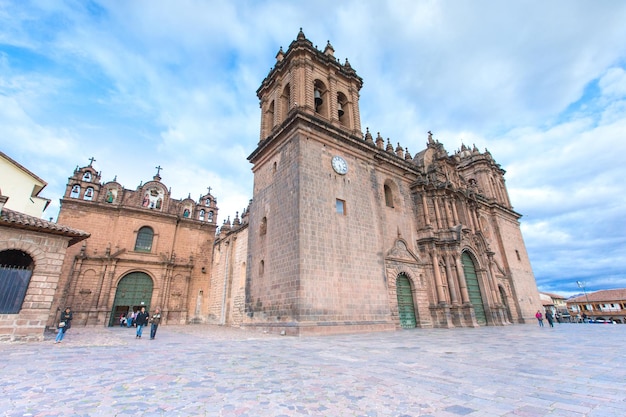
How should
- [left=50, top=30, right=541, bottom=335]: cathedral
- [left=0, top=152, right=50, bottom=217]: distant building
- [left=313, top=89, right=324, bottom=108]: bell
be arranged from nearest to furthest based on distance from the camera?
[left=50, top=30, right=541, bottom=335]: cathedral → [left=0, top=152, right=50, bottom=217]: distant building → [left=313, top=89, right=324, bottom=108]: bell

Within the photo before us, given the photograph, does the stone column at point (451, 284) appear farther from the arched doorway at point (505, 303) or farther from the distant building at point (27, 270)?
the distant building at point (27, 270)

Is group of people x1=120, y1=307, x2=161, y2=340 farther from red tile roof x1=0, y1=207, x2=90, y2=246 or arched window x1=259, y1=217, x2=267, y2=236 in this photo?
arched window x1=259, y1=217, x2=267, y2=236

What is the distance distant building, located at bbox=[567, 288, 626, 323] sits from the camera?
44.9 metres

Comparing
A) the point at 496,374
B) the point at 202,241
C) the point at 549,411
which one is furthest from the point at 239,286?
the point at 549,411

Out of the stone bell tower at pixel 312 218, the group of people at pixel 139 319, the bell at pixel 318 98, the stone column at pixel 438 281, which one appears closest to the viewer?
the group of people at pixel 139 319

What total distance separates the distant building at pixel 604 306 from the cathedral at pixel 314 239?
33.1 m

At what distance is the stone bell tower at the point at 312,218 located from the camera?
1252 cm

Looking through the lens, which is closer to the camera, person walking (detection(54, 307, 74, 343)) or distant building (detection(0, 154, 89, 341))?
person walking (detection(54, 307, 74, 343))

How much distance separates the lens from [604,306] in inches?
1868

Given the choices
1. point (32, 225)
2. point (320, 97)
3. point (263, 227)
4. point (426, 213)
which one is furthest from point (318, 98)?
point (32, 225)

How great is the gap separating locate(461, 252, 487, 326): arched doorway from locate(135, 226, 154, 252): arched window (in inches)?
969

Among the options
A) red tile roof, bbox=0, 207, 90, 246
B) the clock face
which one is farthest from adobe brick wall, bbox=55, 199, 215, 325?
the clock face

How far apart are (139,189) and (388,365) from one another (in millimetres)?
27174

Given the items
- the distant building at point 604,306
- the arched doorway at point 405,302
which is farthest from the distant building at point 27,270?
the distant building at point 604,306
